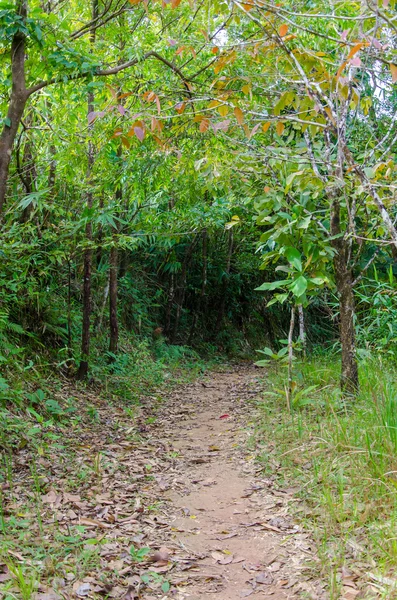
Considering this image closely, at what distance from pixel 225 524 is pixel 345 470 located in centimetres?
81

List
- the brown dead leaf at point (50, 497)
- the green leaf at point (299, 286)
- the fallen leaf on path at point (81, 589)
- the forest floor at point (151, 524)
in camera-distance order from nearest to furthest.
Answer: the fallen leaf on path at point (81, 589)
the forest floor at point (151, 524)
the brown dead leaf at point (50, 497)
the green leaf at point (299, 286)

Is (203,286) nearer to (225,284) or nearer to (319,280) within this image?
(225,284)

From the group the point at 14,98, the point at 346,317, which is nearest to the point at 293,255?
the point at 346,317

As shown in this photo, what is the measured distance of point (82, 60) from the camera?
3.39m

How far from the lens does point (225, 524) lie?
3238mm

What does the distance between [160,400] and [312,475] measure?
3229mm

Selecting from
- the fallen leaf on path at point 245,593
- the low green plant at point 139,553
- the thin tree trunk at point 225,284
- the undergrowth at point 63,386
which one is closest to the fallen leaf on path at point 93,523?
the low green plant at point 139,553

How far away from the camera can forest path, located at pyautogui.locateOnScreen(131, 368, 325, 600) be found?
2566 mm

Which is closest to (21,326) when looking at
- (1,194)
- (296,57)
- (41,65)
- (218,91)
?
(1,194)

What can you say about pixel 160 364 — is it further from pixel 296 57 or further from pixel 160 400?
pixel 296 57

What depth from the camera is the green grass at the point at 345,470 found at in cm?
253

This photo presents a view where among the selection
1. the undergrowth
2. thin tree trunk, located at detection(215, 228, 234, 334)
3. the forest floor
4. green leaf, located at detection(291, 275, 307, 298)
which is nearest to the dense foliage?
green leaf, located at detection(291, 275, 307, 298)

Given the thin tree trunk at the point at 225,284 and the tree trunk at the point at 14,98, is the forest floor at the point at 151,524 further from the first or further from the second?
the thin tree trunk at the point at 225,284

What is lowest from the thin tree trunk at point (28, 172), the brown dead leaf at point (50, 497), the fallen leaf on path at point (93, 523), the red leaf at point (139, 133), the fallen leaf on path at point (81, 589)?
the fallen leaf on path at point (93, 523)
